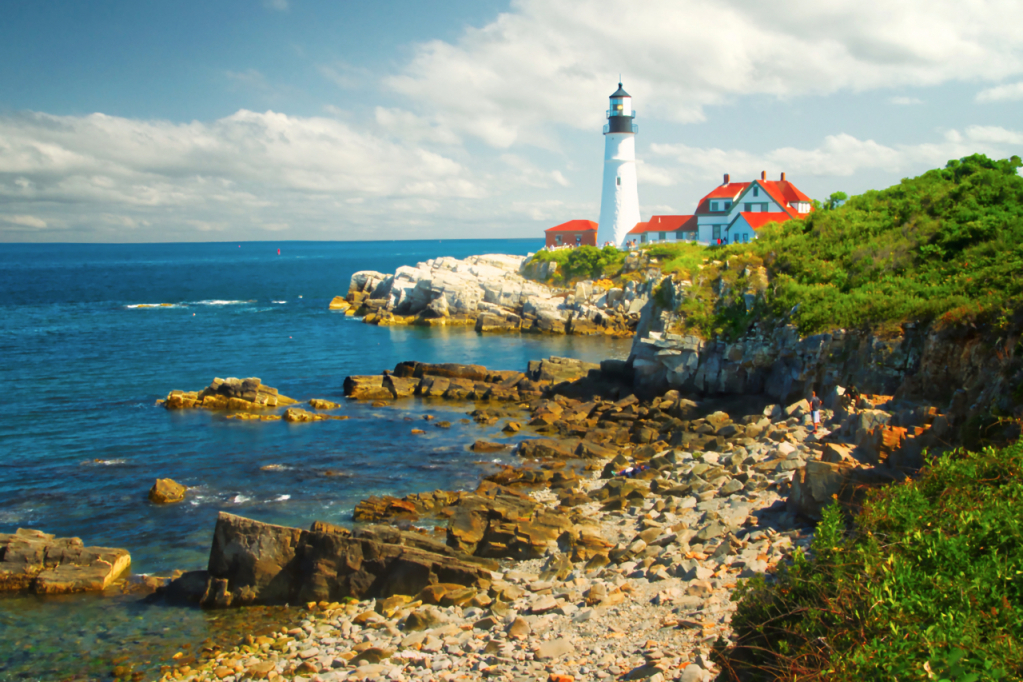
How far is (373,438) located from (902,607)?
75.2 ft

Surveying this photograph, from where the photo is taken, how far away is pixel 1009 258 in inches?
883

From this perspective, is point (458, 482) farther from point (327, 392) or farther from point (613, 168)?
point (613, 168)

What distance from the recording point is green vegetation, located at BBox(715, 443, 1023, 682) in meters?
6.03

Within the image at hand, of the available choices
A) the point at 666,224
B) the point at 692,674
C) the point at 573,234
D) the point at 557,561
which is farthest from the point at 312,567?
the point at 573,234

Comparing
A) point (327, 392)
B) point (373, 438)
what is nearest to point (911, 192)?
point (373, 438)

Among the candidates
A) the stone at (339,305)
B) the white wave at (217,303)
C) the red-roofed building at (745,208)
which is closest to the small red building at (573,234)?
the red-roofed building at (745,208)

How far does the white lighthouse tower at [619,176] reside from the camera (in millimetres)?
69812

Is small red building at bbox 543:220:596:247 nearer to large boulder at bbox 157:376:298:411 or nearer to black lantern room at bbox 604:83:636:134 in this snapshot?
black lantern room at bbox 604:83:636:134

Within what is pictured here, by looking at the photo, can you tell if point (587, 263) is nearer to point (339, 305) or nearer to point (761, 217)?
point (761, 217)

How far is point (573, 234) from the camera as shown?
89.1 m

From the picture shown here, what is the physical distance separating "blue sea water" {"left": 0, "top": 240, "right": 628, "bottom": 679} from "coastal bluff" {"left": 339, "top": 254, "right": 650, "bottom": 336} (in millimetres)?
3432

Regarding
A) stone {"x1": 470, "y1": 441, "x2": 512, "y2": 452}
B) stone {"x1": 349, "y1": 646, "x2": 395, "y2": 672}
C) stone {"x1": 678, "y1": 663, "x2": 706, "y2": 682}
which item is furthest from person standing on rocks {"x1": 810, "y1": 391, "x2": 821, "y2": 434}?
stone {"x1": 349, "y1": 646, "x2": 395, "y2": 672}

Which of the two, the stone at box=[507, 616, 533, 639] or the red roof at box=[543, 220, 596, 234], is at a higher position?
the red roof at box=[543, 220, 596, 234]

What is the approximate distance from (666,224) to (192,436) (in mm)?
55115
